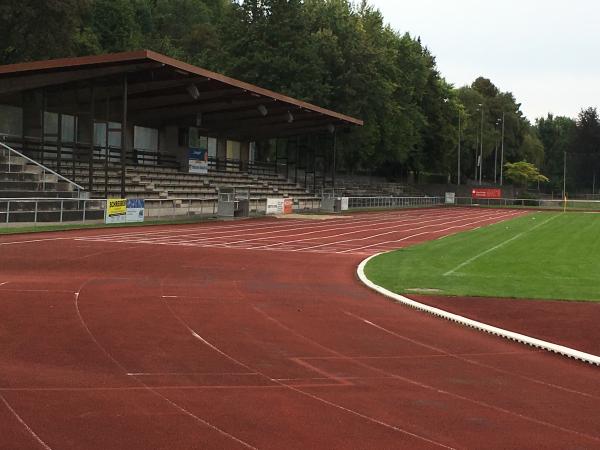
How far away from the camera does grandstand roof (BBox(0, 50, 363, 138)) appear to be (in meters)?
32.1

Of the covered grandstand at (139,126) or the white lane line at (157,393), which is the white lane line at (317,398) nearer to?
the white lane line at (157,393)

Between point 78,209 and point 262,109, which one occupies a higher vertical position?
point 262,109

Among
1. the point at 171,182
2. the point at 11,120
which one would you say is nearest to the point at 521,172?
the point at 171,182

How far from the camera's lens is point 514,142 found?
116562 mm

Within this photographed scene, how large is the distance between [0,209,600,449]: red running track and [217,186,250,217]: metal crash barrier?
2574 centimetres

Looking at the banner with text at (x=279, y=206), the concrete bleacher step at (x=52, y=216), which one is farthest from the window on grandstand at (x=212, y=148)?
the concrete bleacher step at (x=52, y=216)

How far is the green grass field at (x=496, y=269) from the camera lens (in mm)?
14031

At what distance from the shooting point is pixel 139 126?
158 ft

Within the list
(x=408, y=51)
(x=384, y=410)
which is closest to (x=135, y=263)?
(x=384, y=410)

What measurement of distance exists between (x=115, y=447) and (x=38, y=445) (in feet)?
1.88

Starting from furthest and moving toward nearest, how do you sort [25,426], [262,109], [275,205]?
[275,205] → [262,109] → [25,426]

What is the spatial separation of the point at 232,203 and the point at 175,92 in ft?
24.2

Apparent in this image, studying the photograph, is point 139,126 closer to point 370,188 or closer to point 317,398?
point 370,188

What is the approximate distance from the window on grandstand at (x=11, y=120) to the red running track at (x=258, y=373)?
24681 millimetres
